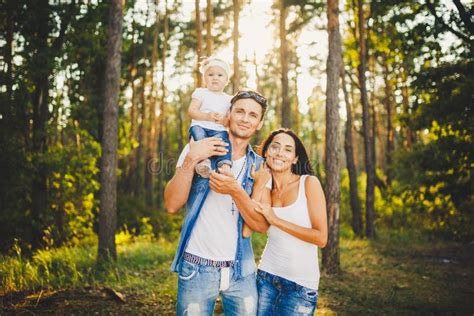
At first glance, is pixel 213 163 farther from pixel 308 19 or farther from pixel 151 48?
pixel 151 48

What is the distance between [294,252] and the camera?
2.73 m

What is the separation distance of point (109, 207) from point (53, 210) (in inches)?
201

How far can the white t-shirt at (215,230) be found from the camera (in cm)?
248

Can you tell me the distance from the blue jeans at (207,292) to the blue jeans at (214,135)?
2.37ft

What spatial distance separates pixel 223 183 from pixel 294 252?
2.59 feet

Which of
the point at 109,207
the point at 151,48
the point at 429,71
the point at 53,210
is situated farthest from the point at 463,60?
the point at 151,48

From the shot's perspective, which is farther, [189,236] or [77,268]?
[77,268]

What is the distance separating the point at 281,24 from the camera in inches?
690

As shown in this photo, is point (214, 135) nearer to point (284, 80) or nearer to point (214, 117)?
point (214, 117)

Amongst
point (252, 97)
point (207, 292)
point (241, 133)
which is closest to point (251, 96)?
point (252, 97)

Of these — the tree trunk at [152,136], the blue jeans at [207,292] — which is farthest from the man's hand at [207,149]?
the tree trunk at [152,136]

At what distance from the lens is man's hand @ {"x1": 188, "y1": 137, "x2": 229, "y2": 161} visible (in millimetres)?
2590

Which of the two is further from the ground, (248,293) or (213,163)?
(213,163)

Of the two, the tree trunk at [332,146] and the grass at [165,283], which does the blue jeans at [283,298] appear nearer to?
the grass at [165,283]
